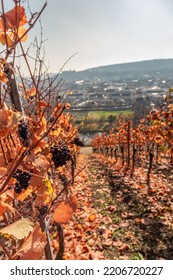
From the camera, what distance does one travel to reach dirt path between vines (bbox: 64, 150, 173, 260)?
4.72 m

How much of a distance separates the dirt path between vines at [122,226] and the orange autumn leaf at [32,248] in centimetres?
338

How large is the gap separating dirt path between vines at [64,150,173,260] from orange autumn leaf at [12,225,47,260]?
3385mm

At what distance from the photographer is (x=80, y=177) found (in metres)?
11.6

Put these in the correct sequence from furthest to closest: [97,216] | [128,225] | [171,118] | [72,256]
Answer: [171,118] < [97,216] < [128,225] < [72,256]

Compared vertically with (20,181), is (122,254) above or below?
below

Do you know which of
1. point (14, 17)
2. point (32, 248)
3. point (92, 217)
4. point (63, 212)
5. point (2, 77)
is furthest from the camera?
point (92, 217)

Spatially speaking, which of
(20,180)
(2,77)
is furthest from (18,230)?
(2,77)

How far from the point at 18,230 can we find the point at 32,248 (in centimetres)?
19

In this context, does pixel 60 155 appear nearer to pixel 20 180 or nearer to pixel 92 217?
pixel 20 180

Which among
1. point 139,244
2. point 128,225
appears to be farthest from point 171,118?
point 139,244

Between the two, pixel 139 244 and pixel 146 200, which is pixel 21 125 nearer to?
pixel 139 244

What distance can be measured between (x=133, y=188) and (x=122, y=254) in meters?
3.59

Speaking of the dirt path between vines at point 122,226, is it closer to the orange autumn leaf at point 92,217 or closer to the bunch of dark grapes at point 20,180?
the orange autumn leaf at point 92,217

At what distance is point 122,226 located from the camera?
5.79 metres
